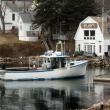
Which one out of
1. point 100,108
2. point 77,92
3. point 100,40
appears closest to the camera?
point 100,108

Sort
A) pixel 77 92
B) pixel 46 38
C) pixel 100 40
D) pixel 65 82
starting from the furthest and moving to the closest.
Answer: pixel 46 38, pixel 100 40, pixel 65 82, pixel 77 92

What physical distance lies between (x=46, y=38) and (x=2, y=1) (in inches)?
1019

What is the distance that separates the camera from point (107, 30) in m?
102

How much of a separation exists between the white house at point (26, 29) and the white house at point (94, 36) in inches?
362

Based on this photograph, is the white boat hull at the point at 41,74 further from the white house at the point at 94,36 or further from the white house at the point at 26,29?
the white house at the point at 26,29

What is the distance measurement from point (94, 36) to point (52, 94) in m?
40.5

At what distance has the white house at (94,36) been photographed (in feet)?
329

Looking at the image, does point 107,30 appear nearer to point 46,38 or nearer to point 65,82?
point 46,38

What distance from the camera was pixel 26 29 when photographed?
111 metres

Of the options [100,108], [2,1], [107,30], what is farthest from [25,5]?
[100,108]

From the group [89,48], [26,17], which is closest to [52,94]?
[89,48]

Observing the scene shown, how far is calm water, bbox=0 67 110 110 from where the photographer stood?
54906mm

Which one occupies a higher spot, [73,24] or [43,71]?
[73,24]

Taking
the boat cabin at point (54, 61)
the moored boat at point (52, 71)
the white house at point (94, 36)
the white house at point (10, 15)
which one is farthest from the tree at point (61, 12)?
the moored boat at point (52, 71)
